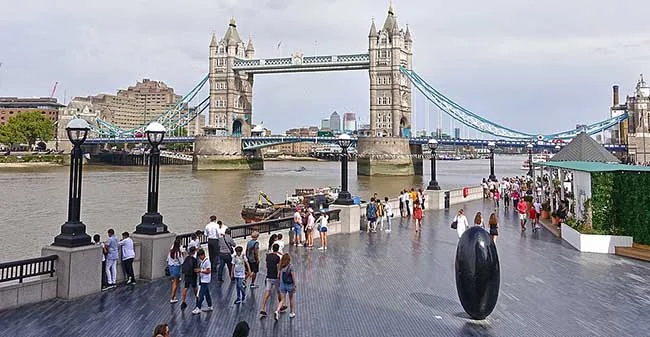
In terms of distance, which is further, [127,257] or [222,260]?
[222,260]

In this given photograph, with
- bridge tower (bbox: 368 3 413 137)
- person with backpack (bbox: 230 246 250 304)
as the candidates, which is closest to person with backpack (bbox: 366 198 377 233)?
person with backpack (bbox: 230 246 250 304)

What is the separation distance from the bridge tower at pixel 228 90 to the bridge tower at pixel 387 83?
29964 mm

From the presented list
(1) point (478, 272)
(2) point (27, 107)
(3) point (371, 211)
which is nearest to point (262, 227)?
(3) point (371, 211)

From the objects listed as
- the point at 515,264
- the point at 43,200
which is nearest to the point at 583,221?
the point at 515,264

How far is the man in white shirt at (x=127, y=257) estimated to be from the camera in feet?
33.9

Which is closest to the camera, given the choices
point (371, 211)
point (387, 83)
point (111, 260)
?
point (111, 260)

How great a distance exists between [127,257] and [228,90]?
104 m

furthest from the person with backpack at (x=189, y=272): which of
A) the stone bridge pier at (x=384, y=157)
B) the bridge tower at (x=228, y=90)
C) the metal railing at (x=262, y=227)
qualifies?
the bridge tower at (x=228, y=90)

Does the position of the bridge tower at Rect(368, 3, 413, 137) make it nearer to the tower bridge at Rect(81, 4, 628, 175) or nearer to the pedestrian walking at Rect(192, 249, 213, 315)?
the tower bridge at Rect(81, 4, 628, 175)

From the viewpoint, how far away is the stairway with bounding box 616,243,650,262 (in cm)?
1328

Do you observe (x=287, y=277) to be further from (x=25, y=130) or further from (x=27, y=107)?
(x=27, y=107)

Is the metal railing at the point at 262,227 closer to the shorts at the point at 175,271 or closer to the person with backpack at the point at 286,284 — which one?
the shorts at the point at 175,271

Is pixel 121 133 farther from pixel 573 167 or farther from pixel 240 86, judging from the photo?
pixel 573 167

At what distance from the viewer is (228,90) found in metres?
112
